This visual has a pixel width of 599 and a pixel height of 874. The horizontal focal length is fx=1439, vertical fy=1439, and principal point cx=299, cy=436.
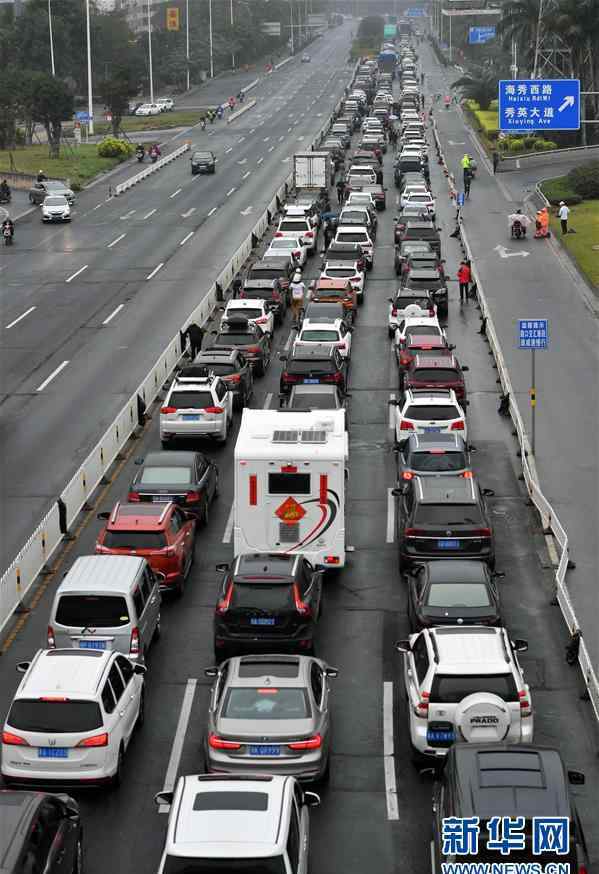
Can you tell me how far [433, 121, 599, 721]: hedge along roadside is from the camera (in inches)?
827

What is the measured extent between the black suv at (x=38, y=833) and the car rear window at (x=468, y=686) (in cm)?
489

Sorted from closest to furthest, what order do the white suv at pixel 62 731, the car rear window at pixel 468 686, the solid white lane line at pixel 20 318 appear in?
the white suv at pixel 62 731, the car rear window at pixel 468 686, the solid white lane line at pixel 20 318

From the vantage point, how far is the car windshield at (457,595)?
21094 mm

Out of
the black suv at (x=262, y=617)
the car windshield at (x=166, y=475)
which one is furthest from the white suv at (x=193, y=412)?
the black suv at (x=262, y=617)

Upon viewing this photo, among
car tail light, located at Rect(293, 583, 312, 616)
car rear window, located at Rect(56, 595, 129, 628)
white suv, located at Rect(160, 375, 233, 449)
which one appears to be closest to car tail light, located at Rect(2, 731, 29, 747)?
car rear window, located at Rect(56, 595, 129, 628)

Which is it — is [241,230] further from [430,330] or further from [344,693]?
[344,693]

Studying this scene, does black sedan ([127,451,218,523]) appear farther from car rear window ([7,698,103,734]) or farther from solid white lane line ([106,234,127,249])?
solid white lane line ([106,234,127,249])

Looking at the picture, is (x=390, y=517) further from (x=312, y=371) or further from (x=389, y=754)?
(x=389, y=754)

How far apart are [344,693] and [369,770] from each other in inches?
94.9

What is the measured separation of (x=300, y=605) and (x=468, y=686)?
3.74m

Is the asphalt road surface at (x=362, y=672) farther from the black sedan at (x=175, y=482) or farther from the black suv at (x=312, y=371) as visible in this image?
the black suv at (x=312, y=371)

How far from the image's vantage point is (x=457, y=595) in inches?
837

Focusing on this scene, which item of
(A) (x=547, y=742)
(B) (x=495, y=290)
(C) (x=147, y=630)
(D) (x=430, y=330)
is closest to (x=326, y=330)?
(D) (x=430, y=330)

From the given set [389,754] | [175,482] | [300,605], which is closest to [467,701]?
[389,754]
